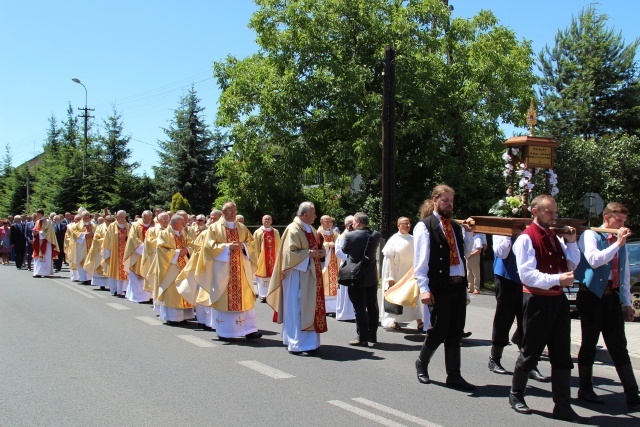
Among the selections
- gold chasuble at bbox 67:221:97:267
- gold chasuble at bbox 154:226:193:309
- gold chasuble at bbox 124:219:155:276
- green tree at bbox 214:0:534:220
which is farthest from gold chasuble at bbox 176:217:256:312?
green tree at bbox 214:0:534:220

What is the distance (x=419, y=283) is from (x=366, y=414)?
1374mm

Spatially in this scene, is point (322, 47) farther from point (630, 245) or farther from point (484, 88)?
point (630, 245)

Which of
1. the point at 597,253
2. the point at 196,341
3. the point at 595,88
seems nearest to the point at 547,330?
the point at 597,253

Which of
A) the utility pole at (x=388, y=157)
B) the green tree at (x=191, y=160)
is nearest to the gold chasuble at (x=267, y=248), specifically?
the utility pole at (x=388, y=157)

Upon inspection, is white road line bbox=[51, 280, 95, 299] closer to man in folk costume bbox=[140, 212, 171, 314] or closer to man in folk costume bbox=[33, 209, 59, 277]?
man in folk costume bbox=[33, 209, 59, 277]

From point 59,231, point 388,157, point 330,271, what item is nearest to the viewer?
point 330,271

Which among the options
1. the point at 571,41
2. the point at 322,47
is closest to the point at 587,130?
the point at 571,41

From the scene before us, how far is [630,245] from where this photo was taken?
42.3ft

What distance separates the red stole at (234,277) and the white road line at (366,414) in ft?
11.8

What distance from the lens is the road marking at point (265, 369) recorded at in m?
7.04

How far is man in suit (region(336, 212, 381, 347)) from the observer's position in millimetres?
8984

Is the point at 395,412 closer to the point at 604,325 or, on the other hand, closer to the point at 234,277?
the point at 604,325

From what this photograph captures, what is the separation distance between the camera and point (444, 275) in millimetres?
6406

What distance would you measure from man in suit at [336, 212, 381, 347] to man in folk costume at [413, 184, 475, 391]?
93.5 inches
